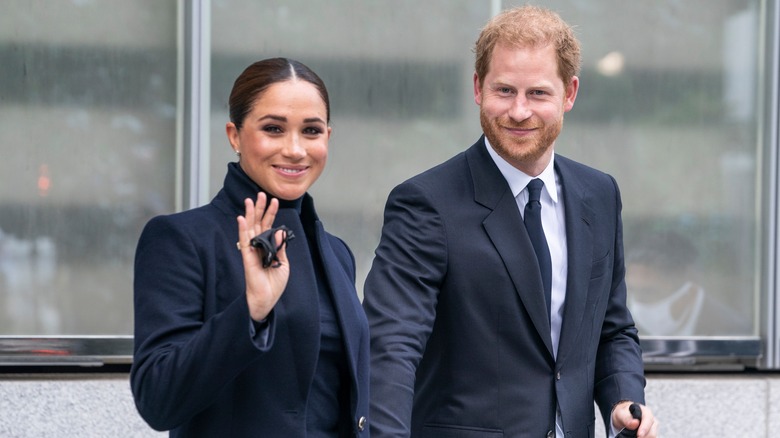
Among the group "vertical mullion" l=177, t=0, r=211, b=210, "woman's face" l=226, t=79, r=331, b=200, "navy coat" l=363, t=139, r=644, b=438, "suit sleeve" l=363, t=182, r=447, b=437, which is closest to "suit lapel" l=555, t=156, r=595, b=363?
"navy coat" l=363, t=139, r=644, b=438

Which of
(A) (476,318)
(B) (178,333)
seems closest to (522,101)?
(A) (476,318)

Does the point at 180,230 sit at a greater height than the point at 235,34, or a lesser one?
lesser

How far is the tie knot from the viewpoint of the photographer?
3488 millimetres

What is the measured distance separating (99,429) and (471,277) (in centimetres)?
313

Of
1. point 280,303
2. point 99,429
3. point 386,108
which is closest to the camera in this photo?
point 280,303

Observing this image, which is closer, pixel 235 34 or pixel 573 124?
pixel 235 34

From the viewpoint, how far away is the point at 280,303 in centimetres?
284

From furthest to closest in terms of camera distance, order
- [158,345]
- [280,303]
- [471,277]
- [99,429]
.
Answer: [99,429] → [471,277] → [280,303] → [158,345]

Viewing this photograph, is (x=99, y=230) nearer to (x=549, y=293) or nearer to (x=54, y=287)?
(x=54, y=287)

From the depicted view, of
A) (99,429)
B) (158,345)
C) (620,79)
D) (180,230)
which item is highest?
(620,79)

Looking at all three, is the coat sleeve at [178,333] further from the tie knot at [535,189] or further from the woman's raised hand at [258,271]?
the tie knot at [535,189]

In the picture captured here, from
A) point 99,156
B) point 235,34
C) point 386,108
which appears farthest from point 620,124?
point 99,156

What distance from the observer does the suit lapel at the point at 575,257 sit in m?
3.36

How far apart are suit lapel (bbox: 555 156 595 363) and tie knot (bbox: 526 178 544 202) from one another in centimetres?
9
